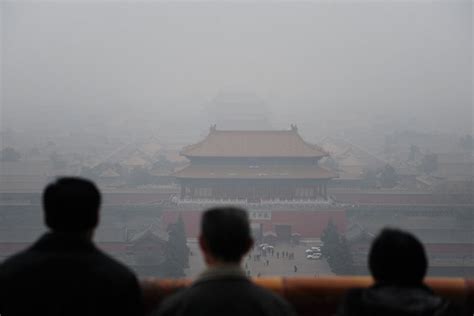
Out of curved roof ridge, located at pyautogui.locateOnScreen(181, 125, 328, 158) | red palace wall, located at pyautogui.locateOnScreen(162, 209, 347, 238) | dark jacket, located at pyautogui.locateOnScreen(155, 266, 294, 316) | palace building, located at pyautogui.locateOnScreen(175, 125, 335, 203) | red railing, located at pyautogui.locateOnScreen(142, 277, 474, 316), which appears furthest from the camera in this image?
curved roof ridge, located at pyautogui.locateOnScreen(181, 125, 328, 158)

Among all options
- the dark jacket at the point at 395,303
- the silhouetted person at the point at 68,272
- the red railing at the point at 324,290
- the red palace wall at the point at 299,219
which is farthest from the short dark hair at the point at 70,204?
the red palace wall at the point at 299,219

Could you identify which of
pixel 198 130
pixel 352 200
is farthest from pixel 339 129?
pixel 352 200

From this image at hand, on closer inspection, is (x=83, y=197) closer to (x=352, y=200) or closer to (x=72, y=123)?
(x=352, y=200)

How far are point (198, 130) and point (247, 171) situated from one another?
3594cm

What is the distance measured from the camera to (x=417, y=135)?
124 feet

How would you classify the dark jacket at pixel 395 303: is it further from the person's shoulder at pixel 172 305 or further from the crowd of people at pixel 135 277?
the person's shoulder at pixel 172 305

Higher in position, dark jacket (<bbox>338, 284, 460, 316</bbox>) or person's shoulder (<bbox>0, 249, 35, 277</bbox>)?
person's shoulder (<bbox>0, 249, 35, 277</bbox>)

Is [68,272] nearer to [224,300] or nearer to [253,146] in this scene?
[224,300]

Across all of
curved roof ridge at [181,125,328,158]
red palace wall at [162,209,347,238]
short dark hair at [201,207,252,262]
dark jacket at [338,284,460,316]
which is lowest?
red palace wall at [162,209,347,238]

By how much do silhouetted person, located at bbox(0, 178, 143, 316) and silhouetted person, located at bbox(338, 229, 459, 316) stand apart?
46cm

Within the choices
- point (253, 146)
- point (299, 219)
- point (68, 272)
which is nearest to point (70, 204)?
point (68, 272)

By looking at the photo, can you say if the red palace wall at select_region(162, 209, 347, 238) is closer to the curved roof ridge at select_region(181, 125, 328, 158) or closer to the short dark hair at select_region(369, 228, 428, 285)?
the curved roof ridge at select_region(181, 125, 328, 158)

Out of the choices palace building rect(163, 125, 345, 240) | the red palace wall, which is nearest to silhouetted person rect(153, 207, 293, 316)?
palace building rect(163, 125, 345, 240)

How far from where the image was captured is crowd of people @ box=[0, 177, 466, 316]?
42.9 inches
